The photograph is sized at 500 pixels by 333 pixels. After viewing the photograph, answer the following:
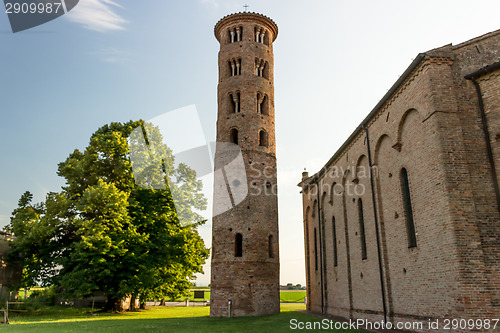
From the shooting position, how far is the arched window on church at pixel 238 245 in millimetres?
21172

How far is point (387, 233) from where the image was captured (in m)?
14.4

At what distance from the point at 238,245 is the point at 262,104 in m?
9.99

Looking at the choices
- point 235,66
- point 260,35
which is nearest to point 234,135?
point 235,66

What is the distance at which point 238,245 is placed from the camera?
70.2 feet

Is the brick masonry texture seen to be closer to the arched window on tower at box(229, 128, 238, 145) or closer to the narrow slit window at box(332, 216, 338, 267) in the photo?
the narrow slit window at box(332, 216, 338, 267)

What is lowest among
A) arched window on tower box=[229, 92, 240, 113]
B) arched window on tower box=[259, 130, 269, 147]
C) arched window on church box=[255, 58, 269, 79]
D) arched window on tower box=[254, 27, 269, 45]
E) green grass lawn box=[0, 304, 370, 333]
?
green grass lawn box=[0, 304, 370, 333]

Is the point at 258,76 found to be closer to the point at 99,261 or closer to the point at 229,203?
the point at 229,203

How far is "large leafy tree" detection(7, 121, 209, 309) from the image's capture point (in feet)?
64.0

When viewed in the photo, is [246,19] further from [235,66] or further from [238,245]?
[238,245]

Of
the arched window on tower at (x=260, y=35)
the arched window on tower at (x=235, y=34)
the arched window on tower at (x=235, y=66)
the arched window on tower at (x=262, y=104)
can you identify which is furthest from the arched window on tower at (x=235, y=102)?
the arched window on tower at (x=260, y=35)

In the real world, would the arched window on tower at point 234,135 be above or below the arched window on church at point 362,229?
above

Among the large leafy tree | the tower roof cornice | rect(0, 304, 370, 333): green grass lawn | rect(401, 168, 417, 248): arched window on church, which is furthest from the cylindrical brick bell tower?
rect(401, 168, 417, 248): arched window on church

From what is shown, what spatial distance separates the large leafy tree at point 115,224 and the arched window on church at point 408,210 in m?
13.8

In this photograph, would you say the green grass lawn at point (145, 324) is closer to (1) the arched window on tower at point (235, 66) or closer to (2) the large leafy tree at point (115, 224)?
(2) the large leafy tree at point (115, 224)
